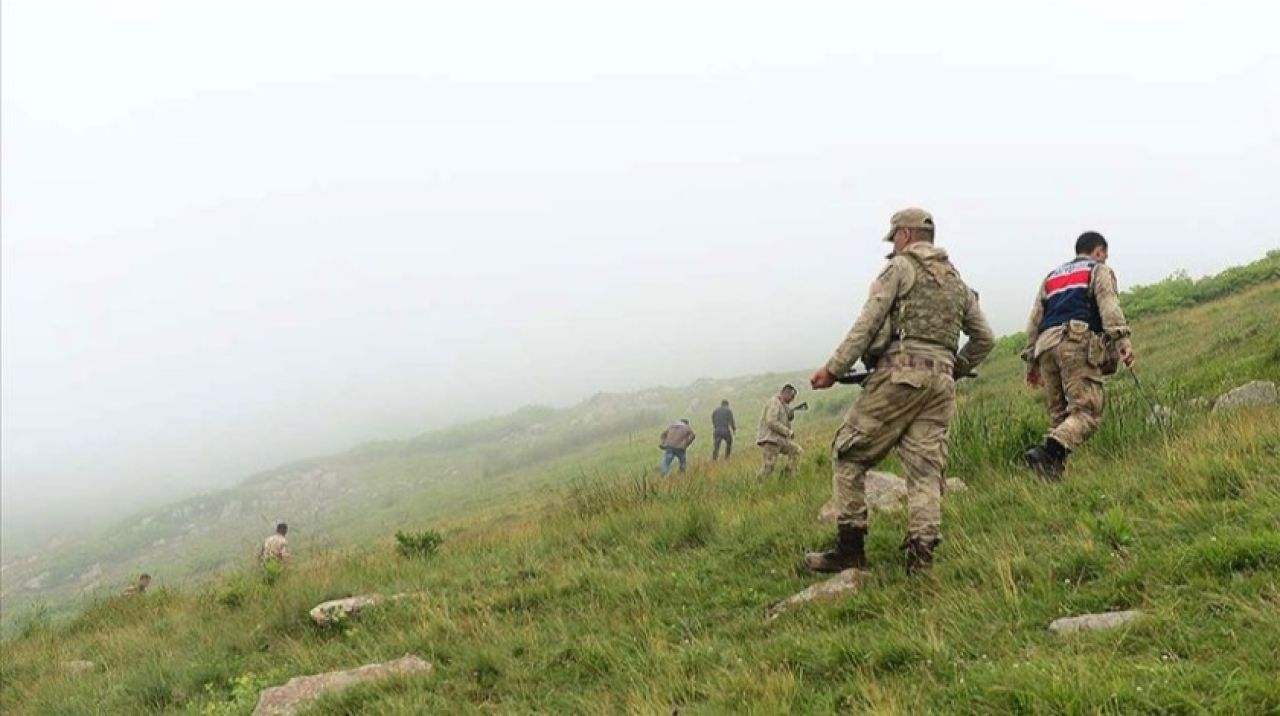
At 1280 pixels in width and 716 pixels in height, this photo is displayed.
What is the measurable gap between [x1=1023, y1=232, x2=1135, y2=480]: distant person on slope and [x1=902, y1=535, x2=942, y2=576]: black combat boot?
193 centimetres

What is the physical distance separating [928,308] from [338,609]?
609cm

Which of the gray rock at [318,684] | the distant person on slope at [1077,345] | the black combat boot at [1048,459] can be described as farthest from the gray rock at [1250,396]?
the gray rock at [318,684]

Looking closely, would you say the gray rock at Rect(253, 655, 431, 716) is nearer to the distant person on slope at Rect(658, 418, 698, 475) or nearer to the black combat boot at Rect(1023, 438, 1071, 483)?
the black combat boot at Rect(1023, 438, 1071, 483)

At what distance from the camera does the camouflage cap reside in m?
5.90

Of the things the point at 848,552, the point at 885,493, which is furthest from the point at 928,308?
the point at 885,493

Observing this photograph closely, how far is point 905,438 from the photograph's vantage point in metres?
5.82

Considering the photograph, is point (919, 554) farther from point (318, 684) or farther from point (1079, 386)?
point (318, 684)

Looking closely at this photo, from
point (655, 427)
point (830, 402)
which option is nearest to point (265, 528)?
point (655, 427)

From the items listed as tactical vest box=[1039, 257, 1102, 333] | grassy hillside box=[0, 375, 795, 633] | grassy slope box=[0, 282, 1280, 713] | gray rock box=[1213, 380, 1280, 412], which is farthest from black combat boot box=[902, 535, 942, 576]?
grassy hillside box=[0, 375, 795, 633]

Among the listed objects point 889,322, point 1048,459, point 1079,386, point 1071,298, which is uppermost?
point 889,322

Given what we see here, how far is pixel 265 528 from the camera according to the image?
44.1m

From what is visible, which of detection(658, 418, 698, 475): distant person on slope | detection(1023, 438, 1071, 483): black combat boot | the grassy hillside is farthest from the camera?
the grassy hillside

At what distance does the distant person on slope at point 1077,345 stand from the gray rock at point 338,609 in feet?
21.4

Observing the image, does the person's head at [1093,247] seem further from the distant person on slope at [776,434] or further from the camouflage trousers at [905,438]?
the distant person on slope at [776,434]
